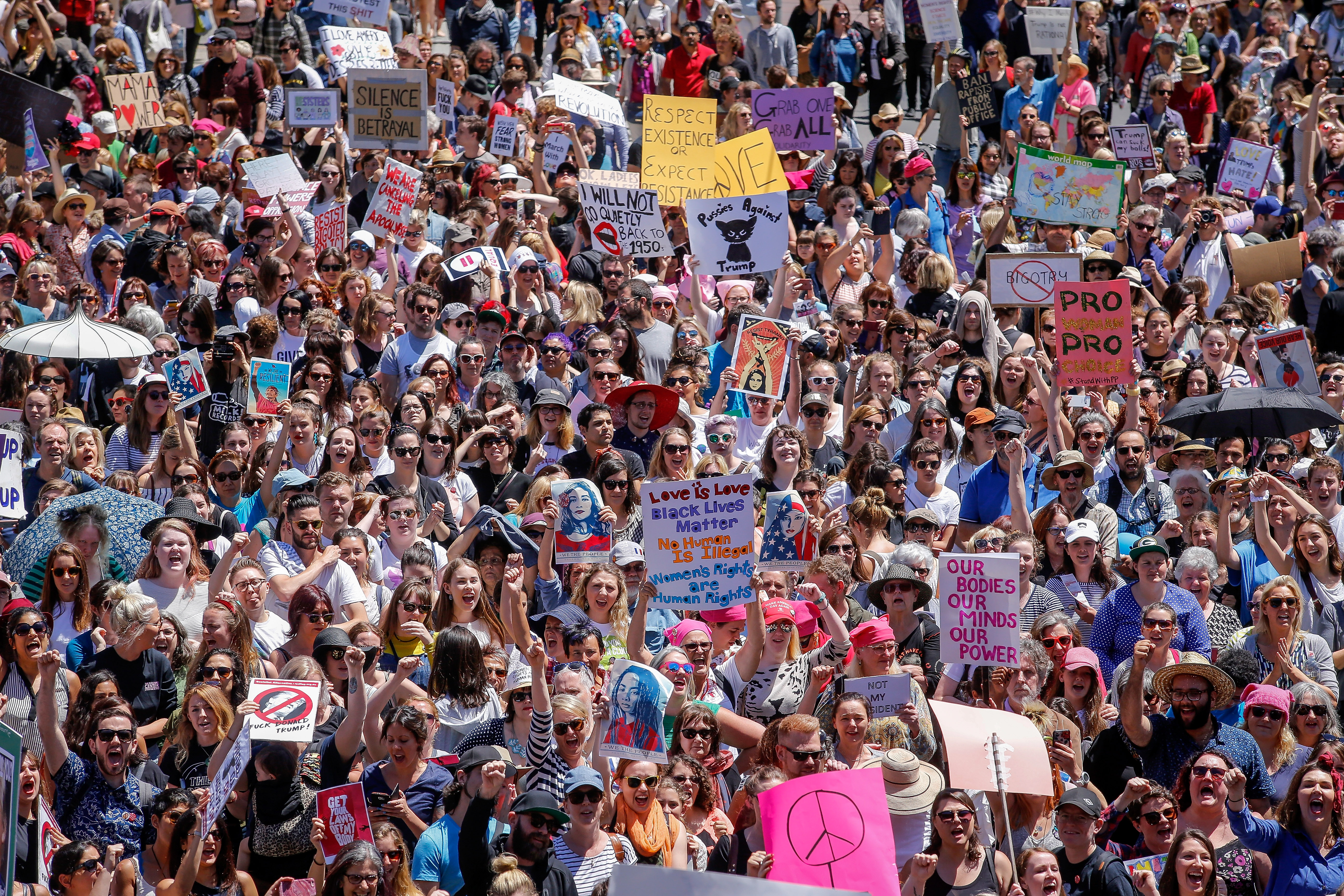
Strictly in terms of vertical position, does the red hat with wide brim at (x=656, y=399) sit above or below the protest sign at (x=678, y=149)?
below

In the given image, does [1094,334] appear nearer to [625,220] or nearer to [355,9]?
[625,220]

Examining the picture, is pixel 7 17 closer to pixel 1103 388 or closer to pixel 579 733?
pixel 1103 388

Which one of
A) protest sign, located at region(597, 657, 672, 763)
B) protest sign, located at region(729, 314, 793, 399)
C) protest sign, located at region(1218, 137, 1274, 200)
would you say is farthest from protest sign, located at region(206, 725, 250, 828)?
protest sign, located at region(1218, 137, 1274, 200)

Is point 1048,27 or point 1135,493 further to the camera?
point 1048,27

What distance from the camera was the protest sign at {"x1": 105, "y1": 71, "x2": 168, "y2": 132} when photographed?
1723 centimetres

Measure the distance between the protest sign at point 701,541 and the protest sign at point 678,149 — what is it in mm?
5444

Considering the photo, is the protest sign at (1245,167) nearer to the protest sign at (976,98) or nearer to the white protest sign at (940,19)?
the protest sign at (976,98)

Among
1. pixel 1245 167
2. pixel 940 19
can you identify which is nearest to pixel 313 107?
pixel 940 19

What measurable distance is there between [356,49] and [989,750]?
12106mm

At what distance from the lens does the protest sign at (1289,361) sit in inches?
510

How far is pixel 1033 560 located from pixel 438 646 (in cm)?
322

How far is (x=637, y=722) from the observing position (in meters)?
8.02

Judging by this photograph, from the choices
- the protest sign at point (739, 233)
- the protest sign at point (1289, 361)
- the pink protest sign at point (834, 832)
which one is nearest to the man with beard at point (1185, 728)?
the pink protest sign at point (834, 832)

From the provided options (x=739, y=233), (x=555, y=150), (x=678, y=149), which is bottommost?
(x=739, y=233)
